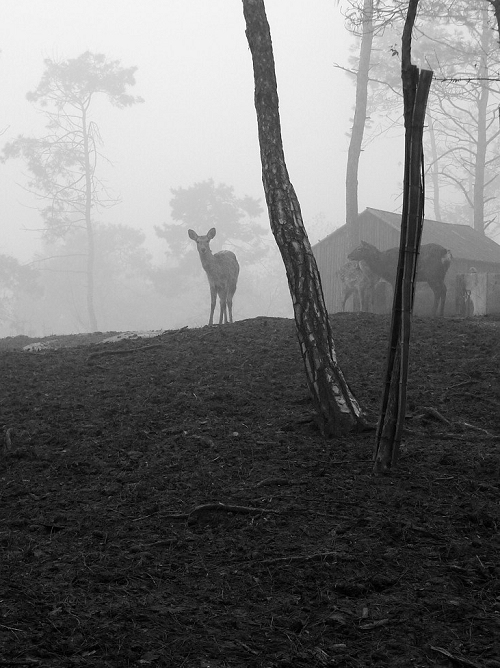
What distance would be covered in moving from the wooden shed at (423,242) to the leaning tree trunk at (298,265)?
40.8ft

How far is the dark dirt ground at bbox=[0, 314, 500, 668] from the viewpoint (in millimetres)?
2449

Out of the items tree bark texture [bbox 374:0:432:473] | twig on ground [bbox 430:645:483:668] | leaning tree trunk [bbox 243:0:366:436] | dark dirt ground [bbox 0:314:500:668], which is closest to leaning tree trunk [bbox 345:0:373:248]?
dark dirt ground [bbox 0:314:500:668]

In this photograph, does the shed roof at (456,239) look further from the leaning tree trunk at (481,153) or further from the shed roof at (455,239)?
the leaning tree trunk at (481,153)

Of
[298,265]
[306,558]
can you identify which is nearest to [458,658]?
[306,558]

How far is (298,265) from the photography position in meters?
5.23

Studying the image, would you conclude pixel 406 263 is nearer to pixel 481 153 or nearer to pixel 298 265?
pixel 298 265

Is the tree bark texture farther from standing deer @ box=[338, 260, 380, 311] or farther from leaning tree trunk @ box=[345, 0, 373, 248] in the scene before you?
leaning tree trunk @ box=[345, 0, 373, 248]

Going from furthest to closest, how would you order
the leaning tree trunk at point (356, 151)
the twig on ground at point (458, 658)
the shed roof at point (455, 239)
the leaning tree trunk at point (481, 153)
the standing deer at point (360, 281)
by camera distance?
1. the leaning tree trunk at point (481, 153)
2. the leaning tree trunk at point (356, 151)
3. the shed roof at point (455, 239)
4. the standing deer at point (360, 281)
5. the twig on ground at point (458, 658)

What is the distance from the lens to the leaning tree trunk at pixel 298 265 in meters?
5.05

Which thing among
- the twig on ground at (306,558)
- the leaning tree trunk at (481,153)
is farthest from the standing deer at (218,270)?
the leaning tree trunk at (481,153)

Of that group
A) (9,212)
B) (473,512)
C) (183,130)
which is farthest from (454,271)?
(183,130)

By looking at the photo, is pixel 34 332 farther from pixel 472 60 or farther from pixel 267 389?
pixel 267 389

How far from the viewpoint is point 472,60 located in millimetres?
27609

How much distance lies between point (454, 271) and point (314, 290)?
1494 centimetres
